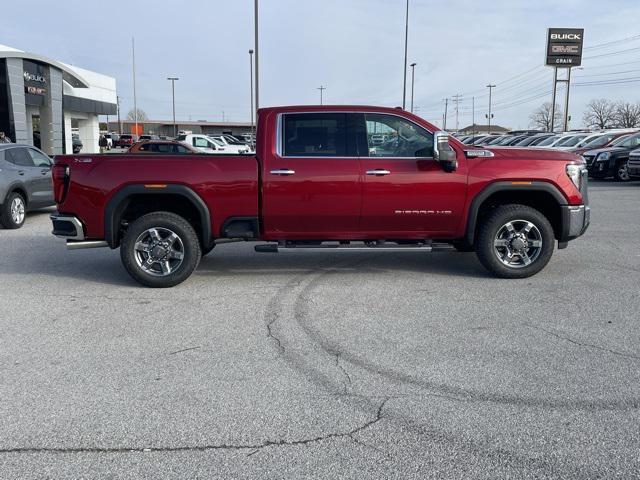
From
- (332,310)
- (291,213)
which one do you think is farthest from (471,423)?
(291,213)

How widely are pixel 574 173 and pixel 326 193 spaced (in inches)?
114

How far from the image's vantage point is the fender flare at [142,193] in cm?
673

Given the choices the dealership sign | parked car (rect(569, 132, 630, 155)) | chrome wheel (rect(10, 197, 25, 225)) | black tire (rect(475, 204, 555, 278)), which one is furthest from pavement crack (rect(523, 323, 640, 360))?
the dealership sign

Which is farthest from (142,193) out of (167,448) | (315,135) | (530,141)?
(530,141)

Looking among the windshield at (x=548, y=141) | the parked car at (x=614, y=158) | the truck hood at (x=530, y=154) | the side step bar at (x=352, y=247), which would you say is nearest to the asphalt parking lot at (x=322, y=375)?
the side step bar at (x=352, y=247)

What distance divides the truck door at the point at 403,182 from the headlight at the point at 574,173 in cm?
126

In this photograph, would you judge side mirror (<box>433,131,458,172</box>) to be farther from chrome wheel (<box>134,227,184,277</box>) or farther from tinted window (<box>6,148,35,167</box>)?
tinted window (<box>6,148,35,167</box>)

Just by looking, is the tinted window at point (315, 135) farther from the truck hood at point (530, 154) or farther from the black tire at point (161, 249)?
the truck hood at point (530, 154)

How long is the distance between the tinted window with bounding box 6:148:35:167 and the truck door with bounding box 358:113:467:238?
26.2 ft

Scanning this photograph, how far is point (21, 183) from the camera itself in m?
11.7

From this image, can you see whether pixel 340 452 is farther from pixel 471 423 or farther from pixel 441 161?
pixel 441 161

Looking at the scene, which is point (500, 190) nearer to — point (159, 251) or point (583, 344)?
point (583, 344)

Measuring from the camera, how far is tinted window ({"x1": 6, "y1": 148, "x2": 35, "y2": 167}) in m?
11.8

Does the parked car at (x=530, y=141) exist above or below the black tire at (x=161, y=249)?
above
